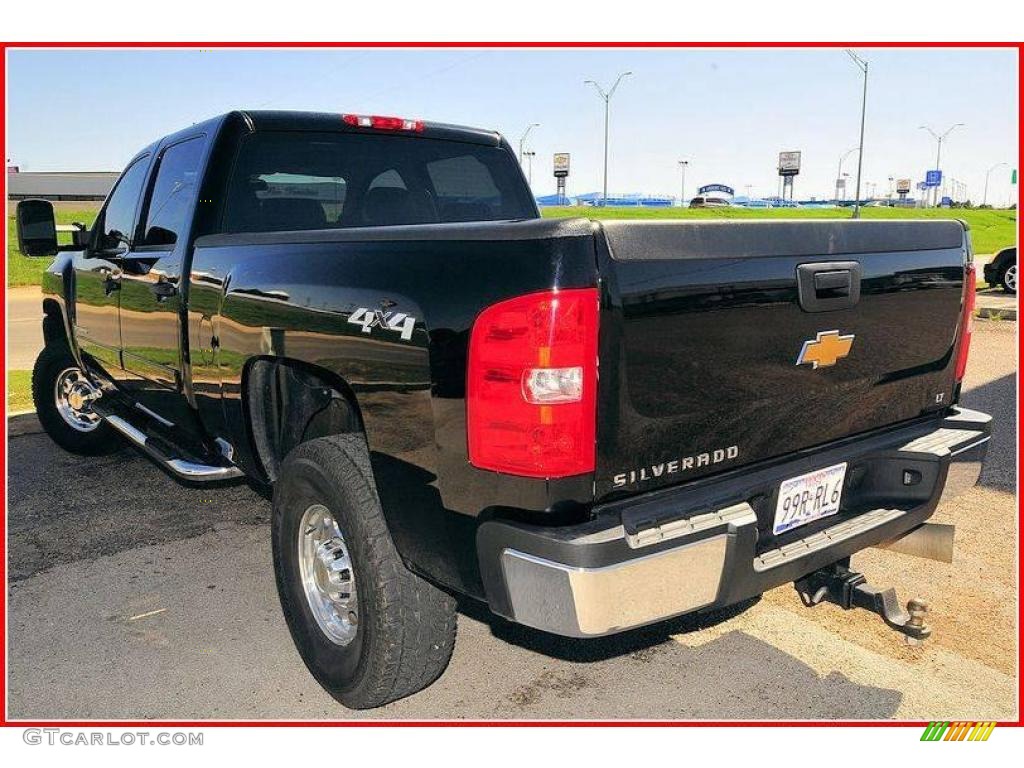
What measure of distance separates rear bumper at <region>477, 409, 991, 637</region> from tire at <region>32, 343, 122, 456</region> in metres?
4.74

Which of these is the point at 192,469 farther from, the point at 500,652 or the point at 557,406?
the point at 557,406

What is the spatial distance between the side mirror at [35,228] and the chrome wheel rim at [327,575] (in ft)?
11.4

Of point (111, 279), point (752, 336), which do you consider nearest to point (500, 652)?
point (752, 336)

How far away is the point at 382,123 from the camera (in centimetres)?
439

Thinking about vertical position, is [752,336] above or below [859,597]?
above

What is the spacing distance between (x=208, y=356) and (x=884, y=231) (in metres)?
2.63

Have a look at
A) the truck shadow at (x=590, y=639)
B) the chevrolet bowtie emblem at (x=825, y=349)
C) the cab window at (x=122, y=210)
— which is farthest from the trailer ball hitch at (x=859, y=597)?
the cab window at (x=122, y=210)

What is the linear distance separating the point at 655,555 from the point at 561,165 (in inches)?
3526

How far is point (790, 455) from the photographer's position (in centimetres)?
278

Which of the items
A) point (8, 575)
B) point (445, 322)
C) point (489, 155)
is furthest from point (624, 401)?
point (8, 575)

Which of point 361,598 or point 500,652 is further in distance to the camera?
point 500,652

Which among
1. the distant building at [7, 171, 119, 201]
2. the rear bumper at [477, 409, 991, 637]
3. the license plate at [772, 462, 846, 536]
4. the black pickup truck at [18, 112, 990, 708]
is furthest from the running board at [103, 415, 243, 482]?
the distant building at [7, 171, 119, 201]

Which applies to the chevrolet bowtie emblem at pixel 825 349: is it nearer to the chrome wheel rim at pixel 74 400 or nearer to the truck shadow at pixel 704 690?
the truck shadow at pixel 704 690

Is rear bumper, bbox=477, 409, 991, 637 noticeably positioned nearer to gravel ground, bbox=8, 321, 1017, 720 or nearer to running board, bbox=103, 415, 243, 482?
gravel ground, bbox=8, 321, 1017, 720
